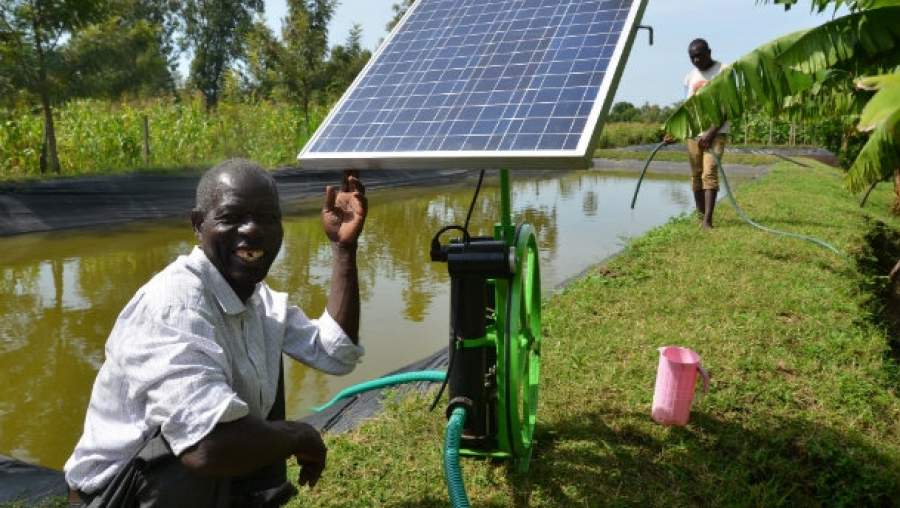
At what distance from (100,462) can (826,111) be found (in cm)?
765

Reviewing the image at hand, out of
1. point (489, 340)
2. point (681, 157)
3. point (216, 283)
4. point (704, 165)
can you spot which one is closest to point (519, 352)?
point (489, 340)

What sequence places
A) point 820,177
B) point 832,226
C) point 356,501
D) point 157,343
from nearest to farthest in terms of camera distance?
point 157,343 → point 356,501 → point 832,226 → point 820,177

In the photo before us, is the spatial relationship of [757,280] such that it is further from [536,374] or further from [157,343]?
[157,343]

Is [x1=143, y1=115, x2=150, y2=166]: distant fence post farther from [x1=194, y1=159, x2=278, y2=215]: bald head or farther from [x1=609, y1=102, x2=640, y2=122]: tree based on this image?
[x1=609, y1=102, x2=640, y2=122]: tree

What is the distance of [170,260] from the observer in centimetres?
839

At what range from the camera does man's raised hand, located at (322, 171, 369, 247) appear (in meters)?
2.20

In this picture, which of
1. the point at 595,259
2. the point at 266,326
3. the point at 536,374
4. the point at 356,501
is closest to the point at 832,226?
the point at 595,259

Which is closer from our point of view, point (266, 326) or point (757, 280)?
point (266, 326)

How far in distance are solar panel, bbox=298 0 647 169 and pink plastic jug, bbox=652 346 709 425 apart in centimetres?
135

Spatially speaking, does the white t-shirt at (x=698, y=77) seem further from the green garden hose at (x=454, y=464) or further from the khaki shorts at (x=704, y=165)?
the green garden hose at (x=454, y=464)

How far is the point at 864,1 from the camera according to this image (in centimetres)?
499

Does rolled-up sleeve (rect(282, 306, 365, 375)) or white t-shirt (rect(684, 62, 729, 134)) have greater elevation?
white t-shirt (rect(684, 62, 729, 134))

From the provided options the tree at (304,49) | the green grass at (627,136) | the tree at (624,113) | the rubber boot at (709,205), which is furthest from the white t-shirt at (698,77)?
the tree at (624,113)

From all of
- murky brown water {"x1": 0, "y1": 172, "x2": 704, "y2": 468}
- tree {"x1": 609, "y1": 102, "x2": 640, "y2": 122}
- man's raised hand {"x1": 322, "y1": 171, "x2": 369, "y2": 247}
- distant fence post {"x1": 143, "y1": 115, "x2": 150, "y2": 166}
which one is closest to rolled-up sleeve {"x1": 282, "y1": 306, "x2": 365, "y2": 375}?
man's raised hand {"x1": 322, "y1": 171, "x2": 369, "y2": 247}
